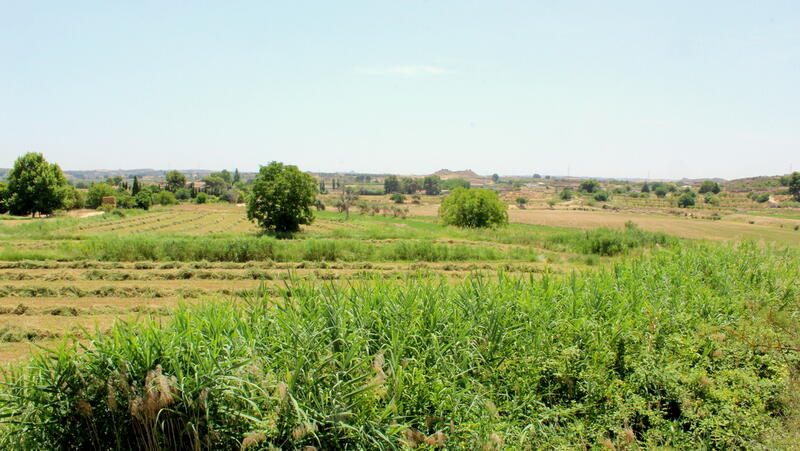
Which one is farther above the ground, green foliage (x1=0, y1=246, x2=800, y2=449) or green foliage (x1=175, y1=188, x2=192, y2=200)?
green foliage (x1=0, y1=246, x2=800, y2=449)

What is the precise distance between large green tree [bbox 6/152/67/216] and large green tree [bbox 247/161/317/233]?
3447 cm

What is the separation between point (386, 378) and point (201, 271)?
574 inches

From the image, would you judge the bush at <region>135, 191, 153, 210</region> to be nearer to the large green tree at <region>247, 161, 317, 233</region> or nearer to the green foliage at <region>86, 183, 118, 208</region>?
the green foliage at <region>86, 183, 118, 208</region>

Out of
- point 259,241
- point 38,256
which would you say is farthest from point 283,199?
point 38,256

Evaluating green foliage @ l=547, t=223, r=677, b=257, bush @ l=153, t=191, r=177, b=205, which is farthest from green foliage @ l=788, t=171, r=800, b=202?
bush @ l=153, t=191, r=177, b=205

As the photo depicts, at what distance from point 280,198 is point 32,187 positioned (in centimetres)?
3727

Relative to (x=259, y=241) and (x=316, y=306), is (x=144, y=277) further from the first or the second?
(x=316, y=306)

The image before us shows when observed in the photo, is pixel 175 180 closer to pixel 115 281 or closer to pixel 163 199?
pixel 163 199

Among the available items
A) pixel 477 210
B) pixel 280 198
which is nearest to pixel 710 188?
pixel 477 210

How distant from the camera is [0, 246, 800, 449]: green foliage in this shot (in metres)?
3.23

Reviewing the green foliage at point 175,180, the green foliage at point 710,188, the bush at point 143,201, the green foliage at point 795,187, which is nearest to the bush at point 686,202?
the green foliage at point 795,187

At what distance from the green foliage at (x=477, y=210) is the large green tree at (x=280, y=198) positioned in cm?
1474

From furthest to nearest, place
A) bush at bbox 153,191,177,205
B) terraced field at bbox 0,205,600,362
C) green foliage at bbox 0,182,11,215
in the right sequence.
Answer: bush at bbox 153,191,177,205 → green foliage at bbox 0,182,11,215 → terraced field at bbox 0,205,600,362

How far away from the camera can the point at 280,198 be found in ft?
114
